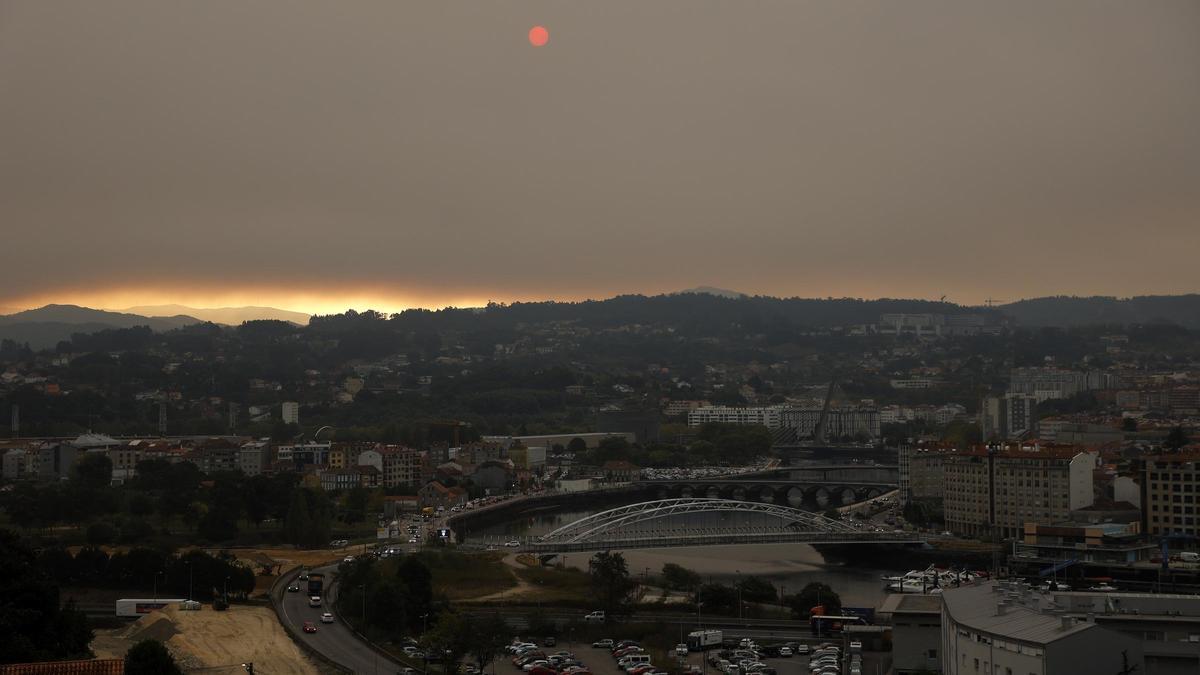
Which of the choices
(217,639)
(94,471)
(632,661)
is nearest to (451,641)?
(632,661)

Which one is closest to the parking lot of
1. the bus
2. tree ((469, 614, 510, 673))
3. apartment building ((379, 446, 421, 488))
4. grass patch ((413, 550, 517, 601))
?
tree ((469, 614, 510, 673))

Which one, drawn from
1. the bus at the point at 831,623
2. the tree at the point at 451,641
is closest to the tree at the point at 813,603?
the bus at the point at 831,623

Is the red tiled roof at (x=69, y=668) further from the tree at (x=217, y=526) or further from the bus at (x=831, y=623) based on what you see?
the tree at (x=217, y=526)

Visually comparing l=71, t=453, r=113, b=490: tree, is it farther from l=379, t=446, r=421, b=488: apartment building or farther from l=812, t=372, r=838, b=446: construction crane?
l=812, t=372, r=838, b=446: construction crane

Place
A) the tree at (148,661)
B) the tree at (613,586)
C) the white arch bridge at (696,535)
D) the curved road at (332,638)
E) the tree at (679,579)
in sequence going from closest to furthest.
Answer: the tree at (148,661) → the curved road at (332,638) → the tree at (613,586) → the tree at (679,579) → the white arch bridge at (696,535)

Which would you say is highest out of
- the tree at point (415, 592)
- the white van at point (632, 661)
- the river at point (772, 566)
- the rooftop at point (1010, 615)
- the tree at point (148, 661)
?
the rooftop at point (1010, 615)

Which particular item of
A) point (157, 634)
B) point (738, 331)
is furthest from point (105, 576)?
point (738, 331)
